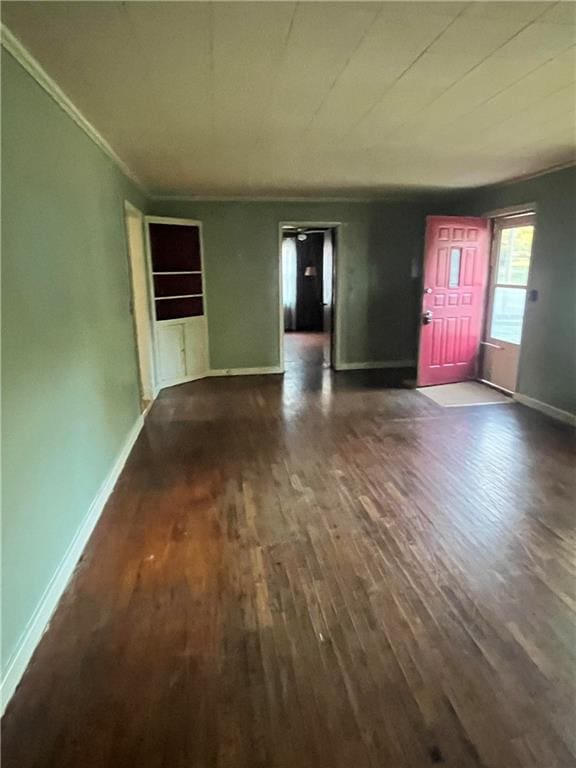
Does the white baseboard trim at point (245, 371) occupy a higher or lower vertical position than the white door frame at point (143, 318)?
lower

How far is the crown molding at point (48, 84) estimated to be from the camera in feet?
5.92

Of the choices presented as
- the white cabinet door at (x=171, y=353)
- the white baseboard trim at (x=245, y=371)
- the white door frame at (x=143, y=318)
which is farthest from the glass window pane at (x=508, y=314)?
the white door frame at (x=143, y=318)

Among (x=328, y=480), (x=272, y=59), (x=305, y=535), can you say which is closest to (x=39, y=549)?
(x=305, y=535)

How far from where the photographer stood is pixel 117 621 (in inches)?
79.8

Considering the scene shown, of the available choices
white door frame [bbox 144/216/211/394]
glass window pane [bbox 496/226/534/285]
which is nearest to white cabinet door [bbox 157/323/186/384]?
white door frame [bbox 144/216/211/394]

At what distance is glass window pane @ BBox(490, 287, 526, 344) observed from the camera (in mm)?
5203

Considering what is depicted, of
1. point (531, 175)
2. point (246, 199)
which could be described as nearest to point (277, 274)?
point (246, 199)

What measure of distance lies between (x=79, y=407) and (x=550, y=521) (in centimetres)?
281

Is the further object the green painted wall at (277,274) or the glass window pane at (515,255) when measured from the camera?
the green painted wall at (277,274)

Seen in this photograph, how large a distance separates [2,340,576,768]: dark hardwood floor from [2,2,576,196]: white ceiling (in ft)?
7.65

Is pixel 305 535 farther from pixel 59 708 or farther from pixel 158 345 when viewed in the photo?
pixel 158 345

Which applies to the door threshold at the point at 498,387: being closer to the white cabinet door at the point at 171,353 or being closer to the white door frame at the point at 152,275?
the white door frame at the point at 152,275

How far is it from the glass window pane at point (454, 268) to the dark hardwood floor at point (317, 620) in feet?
8.19

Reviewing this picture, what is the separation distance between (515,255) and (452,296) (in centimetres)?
79
